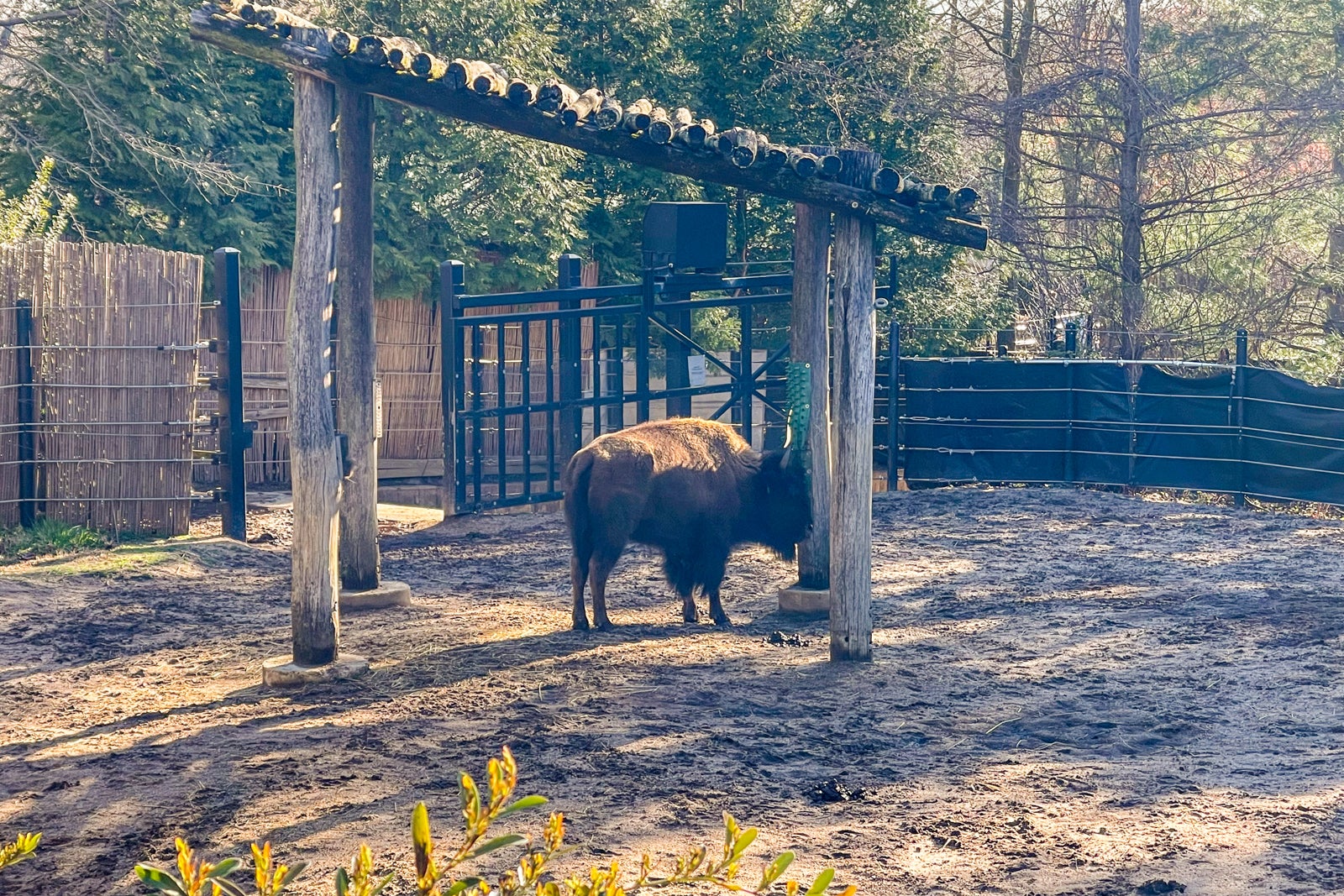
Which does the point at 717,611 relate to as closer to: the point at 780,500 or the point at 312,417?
the point at 780,500

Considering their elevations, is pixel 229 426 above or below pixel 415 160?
below

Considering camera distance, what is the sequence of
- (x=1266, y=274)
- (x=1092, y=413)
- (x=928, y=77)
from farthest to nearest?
(x=1266, y=274) → (x=928, y=77) → (x=1092, y=413)

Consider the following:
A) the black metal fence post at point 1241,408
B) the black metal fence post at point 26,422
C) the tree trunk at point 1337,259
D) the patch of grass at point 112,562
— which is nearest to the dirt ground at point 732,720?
the patch of grass at point 112,562

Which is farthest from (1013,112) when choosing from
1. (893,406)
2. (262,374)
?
(262,374)

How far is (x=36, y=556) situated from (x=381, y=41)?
195 inches

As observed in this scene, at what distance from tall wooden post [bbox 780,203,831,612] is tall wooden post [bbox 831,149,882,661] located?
34.3 inches

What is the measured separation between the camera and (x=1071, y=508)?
13320 mm

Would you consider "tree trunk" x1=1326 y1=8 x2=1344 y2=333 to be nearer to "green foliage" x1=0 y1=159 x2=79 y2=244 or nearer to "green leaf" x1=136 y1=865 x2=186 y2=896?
"green foliage" x1=0 y1=159 x2=79 y2=244

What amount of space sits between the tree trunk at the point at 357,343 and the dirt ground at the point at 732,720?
1.48ft

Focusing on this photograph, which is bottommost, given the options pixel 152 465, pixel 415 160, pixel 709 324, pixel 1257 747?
pixel 1257 747

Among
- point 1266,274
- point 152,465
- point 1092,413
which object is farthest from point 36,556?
point 1266,274

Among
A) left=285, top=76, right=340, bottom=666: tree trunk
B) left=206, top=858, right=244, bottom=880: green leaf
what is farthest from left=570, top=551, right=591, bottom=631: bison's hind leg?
left=206, top=858, right=244, bottom=880: green leaf

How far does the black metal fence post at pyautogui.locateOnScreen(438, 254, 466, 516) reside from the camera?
1208 cm

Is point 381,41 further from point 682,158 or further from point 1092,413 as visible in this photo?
point 1092,413
